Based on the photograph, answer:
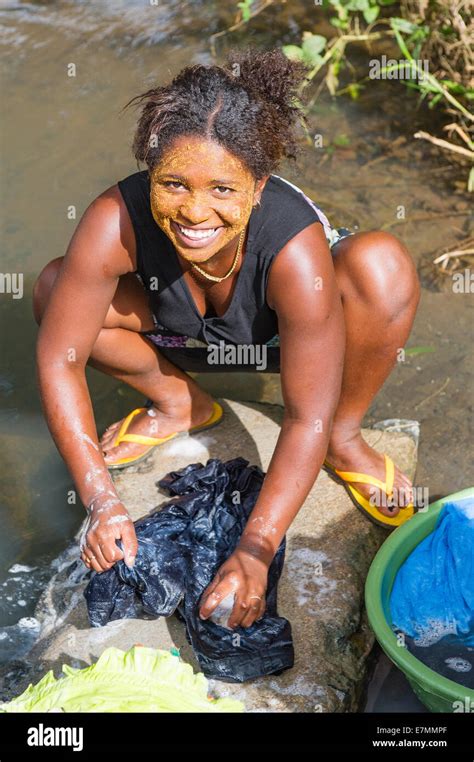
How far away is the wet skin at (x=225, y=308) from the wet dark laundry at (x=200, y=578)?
0.10m

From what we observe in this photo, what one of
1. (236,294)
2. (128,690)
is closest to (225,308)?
(236,294)

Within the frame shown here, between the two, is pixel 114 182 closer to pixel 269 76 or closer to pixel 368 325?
pixel 368 325

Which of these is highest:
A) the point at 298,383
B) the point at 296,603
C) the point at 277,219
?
the point at 277,219

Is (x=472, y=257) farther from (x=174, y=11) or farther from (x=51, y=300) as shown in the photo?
(x=174, y=11)

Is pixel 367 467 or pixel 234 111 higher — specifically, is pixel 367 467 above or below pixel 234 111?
below

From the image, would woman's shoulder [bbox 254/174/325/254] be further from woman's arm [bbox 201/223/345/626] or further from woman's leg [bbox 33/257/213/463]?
woman's leg [bbox 33/257/213/463]

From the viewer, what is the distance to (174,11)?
529 cm

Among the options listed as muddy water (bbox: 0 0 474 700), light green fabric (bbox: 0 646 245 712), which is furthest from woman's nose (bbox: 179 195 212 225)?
light green fabric (bbox: 0 646 245 712)

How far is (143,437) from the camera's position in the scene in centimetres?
308

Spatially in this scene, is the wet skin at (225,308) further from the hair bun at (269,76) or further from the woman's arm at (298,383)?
the hair bun at (269,76)

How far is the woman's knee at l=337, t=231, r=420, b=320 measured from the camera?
2.56m

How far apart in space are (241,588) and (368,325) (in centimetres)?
81
